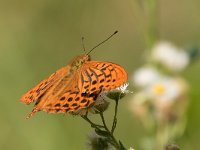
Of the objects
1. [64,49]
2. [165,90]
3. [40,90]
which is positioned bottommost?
[64,49]

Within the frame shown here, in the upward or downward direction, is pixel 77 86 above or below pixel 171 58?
above

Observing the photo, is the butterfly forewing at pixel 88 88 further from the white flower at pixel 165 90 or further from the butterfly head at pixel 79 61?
the white flower at pixel 165 90

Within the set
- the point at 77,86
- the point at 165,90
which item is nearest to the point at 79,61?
the point at 77,86

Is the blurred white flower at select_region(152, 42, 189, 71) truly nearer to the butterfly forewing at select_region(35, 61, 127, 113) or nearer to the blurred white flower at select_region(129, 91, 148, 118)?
the blurred white flower at select_region(129, 91, 148, 118)

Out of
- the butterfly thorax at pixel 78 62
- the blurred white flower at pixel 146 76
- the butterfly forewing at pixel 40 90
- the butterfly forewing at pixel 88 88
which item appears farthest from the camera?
the blurred white flower at pixel 146 76

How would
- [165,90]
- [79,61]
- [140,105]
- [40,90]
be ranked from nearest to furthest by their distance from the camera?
[40,90], [79,61], [140,105], [165,90]

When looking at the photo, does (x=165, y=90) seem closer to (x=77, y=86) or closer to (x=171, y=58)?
(x=171, y=58)

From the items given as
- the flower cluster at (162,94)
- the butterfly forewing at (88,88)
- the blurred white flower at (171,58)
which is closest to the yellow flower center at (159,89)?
the flower cluster at (162,94)
